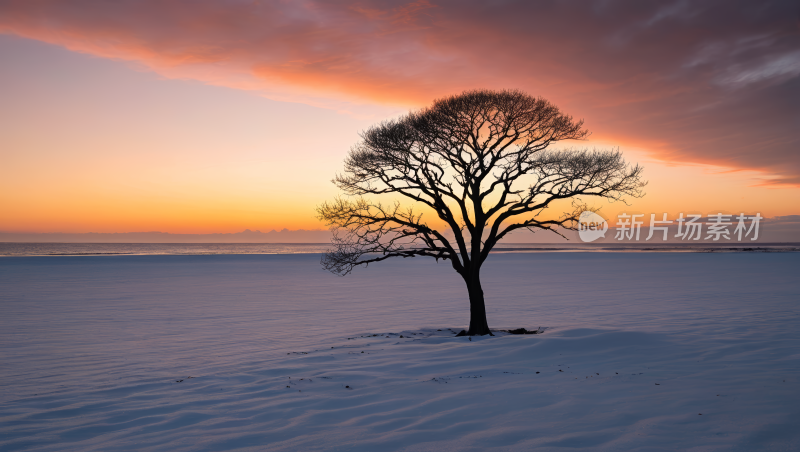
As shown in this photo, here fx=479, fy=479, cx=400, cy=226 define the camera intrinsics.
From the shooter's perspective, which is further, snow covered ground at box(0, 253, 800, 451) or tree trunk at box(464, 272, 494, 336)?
tree trunk at box(464, 272, 494, 336)

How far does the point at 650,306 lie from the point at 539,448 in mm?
21536

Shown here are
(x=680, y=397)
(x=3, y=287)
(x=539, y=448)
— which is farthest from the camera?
(x=3, y=287)

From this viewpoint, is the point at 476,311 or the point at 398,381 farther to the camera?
the point at 476,311

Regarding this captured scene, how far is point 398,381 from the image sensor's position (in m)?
10.8

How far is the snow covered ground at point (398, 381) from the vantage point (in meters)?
7.39

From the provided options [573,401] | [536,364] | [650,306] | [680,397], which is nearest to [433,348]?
[536,364]

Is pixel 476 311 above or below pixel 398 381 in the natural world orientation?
above

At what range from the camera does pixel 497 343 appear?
49.5ft

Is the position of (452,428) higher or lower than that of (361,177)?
lower

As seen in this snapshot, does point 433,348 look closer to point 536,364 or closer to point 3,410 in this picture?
point 536,364

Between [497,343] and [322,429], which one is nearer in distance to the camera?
[322,429]

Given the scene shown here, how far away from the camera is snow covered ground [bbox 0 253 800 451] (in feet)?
24.2

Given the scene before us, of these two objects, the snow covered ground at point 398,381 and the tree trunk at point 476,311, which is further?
the tree trunk at point 476,311

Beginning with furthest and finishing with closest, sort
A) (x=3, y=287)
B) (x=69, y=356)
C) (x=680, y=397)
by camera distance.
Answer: (x=3, y=287)
(x=69, y=356)
(x=680, y=397)
